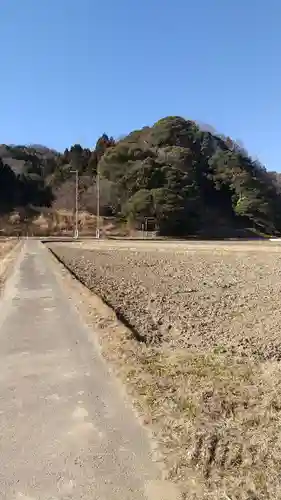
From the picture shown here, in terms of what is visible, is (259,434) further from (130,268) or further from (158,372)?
(130,268)

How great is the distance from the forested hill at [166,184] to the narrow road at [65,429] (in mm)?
60977

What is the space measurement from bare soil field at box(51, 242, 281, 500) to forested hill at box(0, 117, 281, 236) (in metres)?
55.0

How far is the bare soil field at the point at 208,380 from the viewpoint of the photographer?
3643 mm

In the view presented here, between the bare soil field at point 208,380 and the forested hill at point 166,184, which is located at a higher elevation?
the forested hill at point 166,184

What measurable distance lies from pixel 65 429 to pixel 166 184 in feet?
220

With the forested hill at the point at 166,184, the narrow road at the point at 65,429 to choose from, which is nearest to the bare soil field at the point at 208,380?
the narrow road at the point at 65,429

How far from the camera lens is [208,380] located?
582 centimetres

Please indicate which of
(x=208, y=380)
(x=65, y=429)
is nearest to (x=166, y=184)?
(x=208, y=380)

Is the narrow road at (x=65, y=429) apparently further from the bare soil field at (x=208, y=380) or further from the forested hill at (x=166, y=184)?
the forested hill at (x=166, y=184)

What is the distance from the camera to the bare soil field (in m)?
3.64

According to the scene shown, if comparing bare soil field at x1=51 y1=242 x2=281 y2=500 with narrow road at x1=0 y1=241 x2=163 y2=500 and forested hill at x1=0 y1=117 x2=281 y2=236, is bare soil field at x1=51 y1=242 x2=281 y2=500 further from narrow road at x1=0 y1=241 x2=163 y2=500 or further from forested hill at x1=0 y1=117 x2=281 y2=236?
forested hill at x1=0 y1=117 x2=281 y2=236

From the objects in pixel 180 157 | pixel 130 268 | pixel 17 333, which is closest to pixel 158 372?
pixel 17 333

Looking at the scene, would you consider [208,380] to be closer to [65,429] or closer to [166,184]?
[65,429]

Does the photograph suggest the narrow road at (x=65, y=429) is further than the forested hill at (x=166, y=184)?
No
